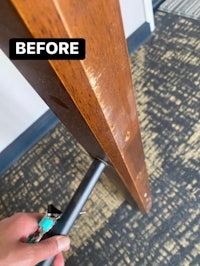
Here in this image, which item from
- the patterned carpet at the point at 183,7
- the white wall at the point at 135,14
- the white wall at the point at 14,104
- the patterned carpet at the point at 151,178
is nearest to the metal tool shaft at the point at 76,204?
the patterned carpet at the point at 151,178

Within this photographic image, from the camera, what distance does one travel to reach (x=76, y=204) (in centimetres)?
56

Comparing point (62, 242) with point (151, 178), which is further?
point (151, 178)

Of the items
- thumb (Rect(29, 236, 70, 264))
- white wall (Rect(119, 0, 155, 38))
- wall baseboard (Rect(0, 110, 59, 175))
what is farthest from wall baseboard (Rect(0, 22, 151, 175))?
thumb (Rect(29, 236, 70, 264))

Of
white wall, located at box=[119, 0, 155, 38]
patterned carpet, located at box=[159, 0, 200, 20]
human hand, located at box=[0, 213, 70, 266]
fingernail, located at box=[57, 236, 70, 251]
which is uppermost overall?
white wall, located at box=[119, 0, 155, 38]

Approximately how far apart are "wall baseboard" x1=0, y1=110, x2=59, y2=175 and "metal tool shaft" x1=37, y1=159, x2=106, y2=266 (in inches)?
17.4

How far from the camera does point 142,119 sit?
952mm

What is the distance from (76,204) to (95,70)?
0.34 m

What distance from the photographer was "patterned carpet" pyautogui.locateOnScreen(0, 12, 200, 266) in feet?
2.56

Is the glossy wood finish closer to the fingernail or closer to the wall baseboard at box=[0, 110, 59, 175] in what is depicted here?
the fingernail

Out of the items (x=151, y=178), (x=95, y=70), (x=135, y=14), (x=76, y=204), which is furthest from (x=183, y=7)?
(x=95, y=70)

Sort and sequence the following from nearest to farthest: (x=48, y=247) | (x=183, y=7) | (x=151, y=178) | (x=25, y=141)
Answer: (x=48, y=247), (x=151, y=178), (x=25, y=141), (x=183, y=7)

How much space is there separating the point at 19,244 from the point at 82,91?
0.31 metres

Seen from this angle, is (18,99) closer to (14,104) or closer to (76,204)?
(14,104)

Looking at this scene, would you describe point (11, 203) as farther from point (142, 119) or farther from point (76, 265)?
point (142, 119)
